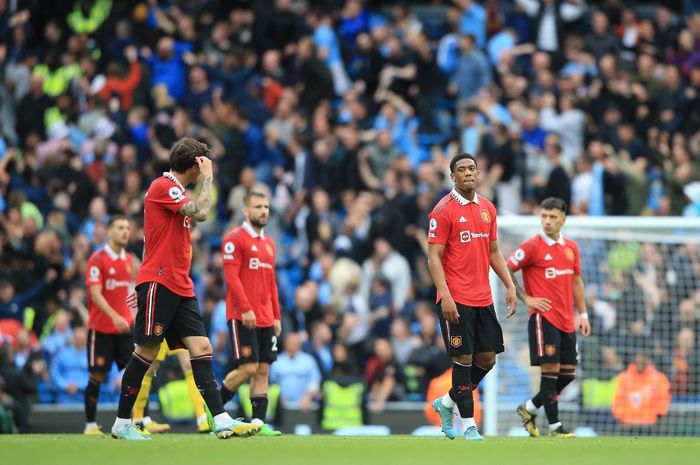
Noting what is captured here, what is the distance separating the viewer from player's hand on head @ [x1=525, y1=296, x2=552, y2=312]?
1261 centimetres

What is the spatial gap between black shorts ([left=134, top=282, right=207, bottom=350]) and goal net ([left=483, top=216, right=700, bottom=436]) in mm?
6265

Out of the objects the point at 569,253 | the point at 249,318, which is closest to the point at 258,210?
the point at 249,318

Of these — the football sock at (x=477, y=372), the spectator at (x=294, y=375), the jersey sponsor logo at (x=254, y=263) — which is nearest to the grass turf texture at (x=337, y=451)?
the football sock at (x=477, y=372)

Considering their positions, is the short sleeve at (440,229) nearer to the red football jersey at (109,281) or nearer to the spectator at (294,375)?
the red football jersey at (109,281)

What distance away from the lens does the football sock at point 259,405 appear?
497 inches

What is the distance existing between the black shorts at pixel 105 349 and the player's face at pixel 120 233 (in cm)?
98

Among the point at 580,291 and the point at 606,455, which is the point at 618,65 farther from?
the point at 606,455

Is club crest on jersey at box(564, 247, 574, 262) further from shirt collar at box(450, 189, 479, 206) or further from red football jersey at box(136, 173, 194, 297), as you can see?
red football jersey at box(136, 173, 194, 297)

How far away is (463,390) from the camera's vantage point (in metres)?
11.1

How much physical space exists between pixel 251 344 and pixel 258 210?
132 centimetres

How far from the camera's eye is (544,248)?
42.1 ft

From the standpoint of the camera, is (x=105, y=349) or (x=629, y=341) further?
(x=629, y=341)

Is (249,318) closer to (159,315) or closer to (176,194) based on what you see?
(159,315)

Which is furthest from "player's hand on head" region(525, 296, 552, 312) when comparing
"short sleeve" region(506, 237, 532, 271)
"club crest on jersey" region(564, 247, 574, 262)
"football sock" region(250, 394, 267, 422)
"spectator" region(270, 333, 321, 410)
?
"spectator" region(270, 333, 321, 410)
